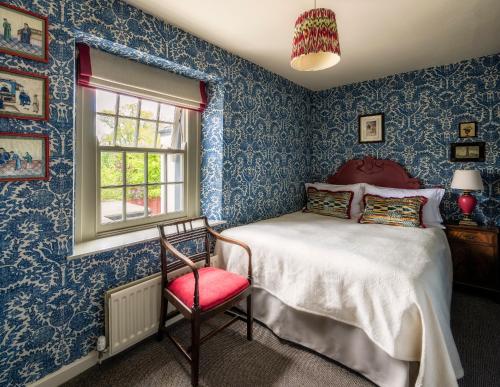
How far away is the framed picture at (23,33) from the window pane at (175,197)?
139 cm

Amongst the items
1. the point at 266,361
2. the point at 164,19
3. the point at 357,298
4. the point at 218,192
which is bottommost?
the point at 266,361

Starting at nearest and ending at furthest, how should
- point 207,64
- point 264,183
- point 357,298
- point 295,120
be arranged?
point 357,298 < point 207,64 < point 264,183 < point 295,120

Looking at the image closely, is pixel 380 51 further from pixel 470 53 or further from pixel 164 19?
pixel 164 19

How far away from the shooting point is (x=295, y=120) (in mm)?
3836

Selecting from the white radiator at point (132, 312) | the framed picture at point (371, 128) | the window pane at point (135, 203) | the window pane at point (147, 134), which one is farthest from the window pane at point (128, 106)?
the framed picture at point (371, 128)

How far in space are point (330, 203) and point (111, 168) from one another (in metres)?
2.43

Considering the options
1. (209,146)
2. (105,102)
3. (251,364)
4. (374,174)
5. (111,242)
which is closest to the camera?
(251,364)

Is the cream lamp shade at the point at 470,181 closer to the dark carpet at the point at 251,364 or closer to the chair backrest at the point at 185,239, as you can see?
the dark carpet at the point at 251,364

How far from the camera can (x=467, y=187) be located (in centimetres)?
270

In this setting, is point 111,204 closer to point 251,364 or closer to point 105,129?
point 105,129

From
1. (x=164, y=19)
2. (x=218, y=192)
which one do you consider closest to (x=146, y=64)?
(x=164, y=19)

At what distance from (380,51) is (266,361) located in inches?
116

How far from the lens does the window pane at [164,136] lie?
2.53m

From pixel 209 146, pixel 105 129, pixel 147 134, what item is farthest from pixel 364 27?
pixel 105 129
